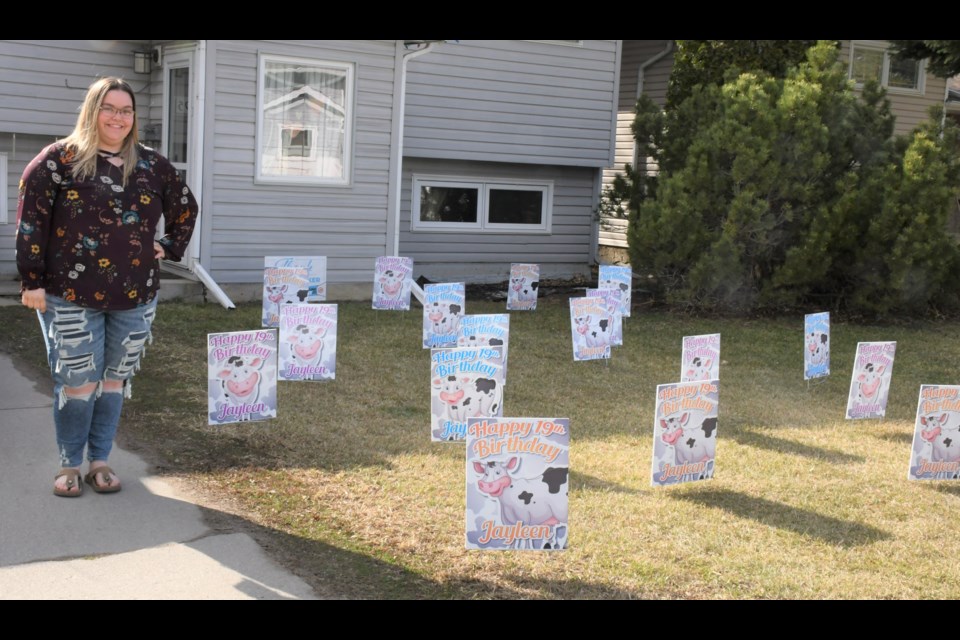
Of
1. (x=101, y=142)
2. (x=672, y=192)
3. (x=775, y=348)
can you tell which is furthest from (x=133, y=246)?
(x=672, y=192)

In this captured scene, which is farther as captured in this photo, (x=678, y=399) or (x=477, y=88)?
(x=477, y=88)

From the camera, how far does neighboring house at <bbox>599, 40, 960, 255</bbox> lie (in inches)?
747

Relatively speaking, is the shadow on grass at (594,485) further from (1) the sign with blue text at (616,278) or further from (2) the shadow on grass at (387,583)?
(1) the sign with blue text at (616,278)

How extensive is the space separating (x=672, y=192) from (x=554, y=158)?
364 centimetres

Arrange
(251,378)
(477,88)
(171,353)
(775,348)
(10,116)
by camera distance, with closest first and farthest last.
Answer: (251,378) < (171,353) < (775,348) < (10,116) < (477,88)

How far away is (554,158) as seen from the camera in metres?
15.5

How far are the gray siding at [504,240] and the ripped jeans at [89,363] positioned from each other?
10.1 metres

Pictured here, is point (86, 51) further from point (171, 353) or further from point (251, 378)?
point (251, 378)

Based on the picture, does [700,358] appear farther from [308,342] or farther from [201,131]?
[201,131]

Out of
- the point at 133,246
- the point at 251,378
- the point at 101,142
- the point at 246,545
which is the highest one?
the point at 101,142

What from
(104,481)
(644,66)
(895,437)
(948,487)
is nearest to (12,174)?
(104,481)

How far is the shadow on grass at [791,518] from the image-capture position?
16.4 feet

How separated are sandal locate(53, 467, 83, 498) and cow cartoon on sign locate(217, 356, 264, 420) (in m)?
1.38

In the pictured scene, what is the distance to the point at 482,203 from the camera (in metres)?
15.5
